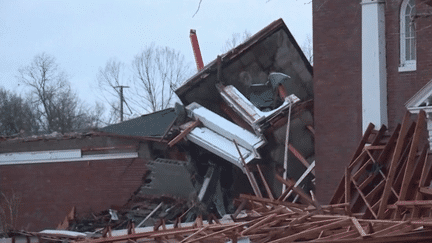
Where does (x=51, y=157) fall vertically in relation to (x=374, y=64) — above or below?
below

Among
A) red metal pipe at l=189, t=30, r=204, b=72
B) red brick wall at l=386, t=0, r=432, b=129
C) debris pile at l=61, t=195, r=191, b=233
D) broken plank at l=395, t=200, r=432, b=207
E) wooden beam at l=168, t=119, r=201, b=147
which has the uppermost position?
red metal pipe at l=189, t=30, r=204, b=72

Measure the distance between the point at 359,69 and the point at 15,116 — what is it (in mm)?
39628

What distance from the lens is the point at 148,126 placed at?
27.2m

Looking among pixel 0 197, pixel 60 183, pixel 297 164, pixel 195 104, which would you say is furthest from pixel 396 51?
pixel 0 197

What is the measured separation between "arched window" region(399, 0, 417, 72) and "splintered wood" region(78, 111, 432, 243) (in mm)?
2180

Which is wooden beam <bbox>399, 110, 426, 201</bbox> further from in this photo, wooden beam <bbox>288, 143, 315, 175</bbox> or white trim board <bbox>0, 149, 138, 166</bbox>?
white trim board <bbox>0, 149, 138, 166</bbox>

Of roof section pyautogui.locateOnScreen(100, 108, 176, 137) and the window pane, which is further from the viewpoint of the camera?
roof section pyautogui.locateOnScreen(100, 108, 176, 137)

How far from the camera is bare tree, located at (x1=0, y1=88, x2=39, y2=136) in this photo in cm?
5076

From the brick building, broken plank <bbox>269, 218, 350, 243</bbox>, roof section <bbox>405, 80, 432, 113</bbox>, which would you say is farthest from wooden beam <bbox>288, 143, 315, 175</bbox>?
broken plank <bbox>269, 218, 350, 243</bbox>

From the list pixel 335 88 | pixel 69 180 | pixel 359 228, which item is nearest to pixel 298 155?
pixel 335 88

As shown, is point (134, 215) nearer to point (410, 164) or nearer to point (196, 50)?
point (196, 50)

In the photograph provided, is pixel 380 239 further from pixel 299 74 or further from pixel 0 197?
pixel 0 197

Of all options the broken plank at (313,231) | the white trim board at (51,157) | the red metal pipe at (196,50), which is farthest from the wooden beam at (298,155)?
the red metal pipe at (196,50)

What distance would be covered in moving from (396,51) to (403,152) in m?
4.18
